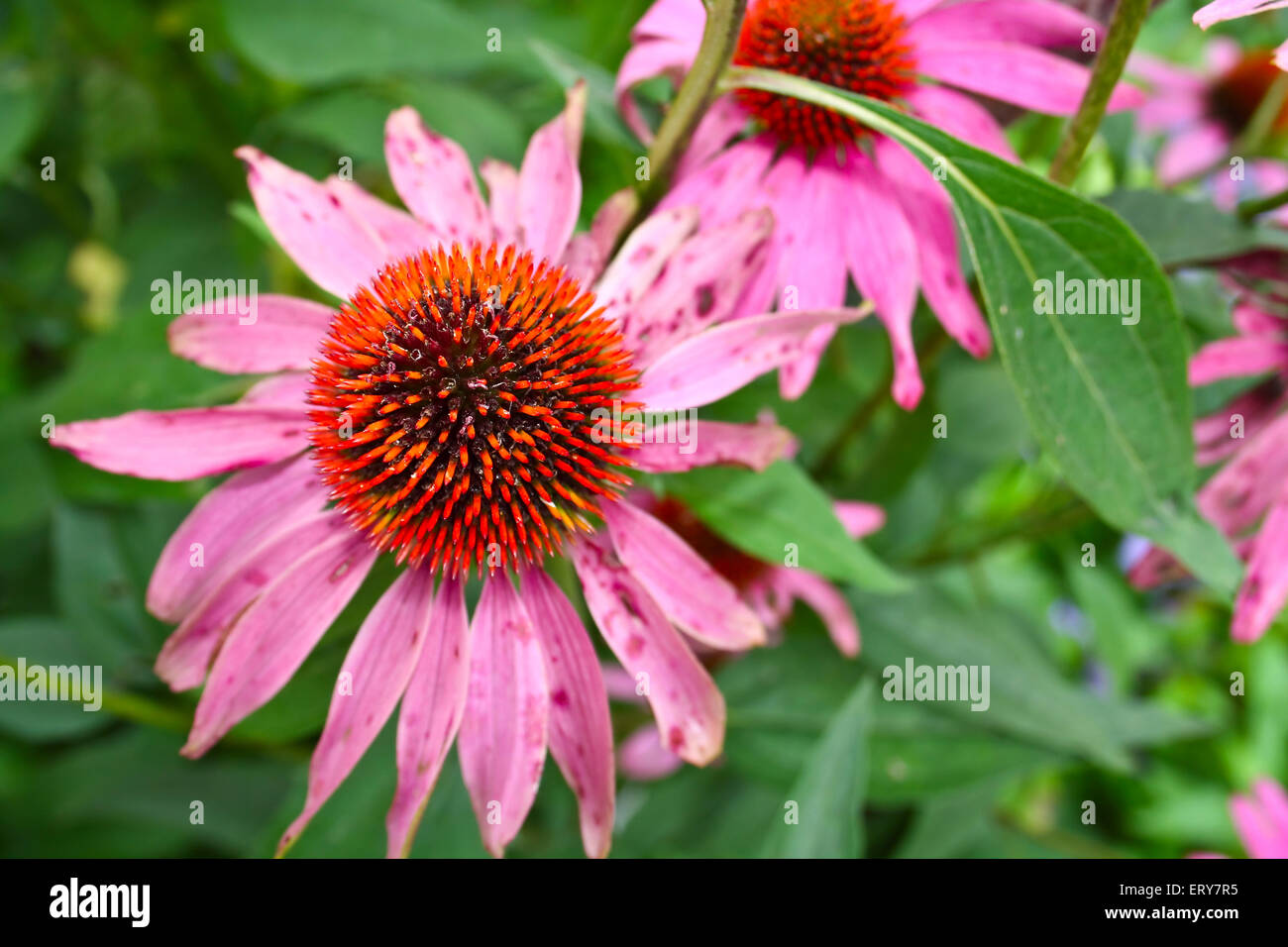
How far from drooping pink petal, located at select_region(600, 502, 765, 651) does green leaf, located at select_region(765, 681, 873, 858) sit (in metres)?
0.14

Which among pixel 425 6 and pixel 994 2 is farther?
pixel 425 6

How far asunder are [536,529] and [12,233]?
1104mm

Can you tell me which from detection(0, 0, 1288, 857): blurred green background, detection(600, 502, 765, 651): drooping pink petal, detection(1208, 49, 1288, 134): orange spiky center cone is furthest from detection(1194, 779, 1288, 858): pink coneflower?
detection(1208, 49, 1288, 134): orange spiky center cone

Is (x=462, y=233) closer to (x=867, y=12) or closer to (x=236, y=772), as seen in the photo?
(x=867, y=12)

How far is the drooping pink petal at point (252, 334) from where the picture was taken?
59 centimetres

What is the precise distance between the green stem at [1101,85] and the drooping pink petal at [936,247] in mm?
73

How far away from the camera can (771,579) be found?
3.02 feet

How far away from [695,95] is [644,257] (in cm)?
10

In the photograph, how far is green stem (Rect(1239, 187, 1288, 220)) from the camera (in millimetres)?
645

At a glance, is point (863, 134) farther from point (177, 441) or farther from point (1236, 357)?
point (177, 441)

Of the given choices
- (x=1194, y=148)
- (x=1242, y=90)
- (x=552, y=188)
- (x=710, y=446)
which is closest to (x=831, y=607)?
(x=710, y=446)
